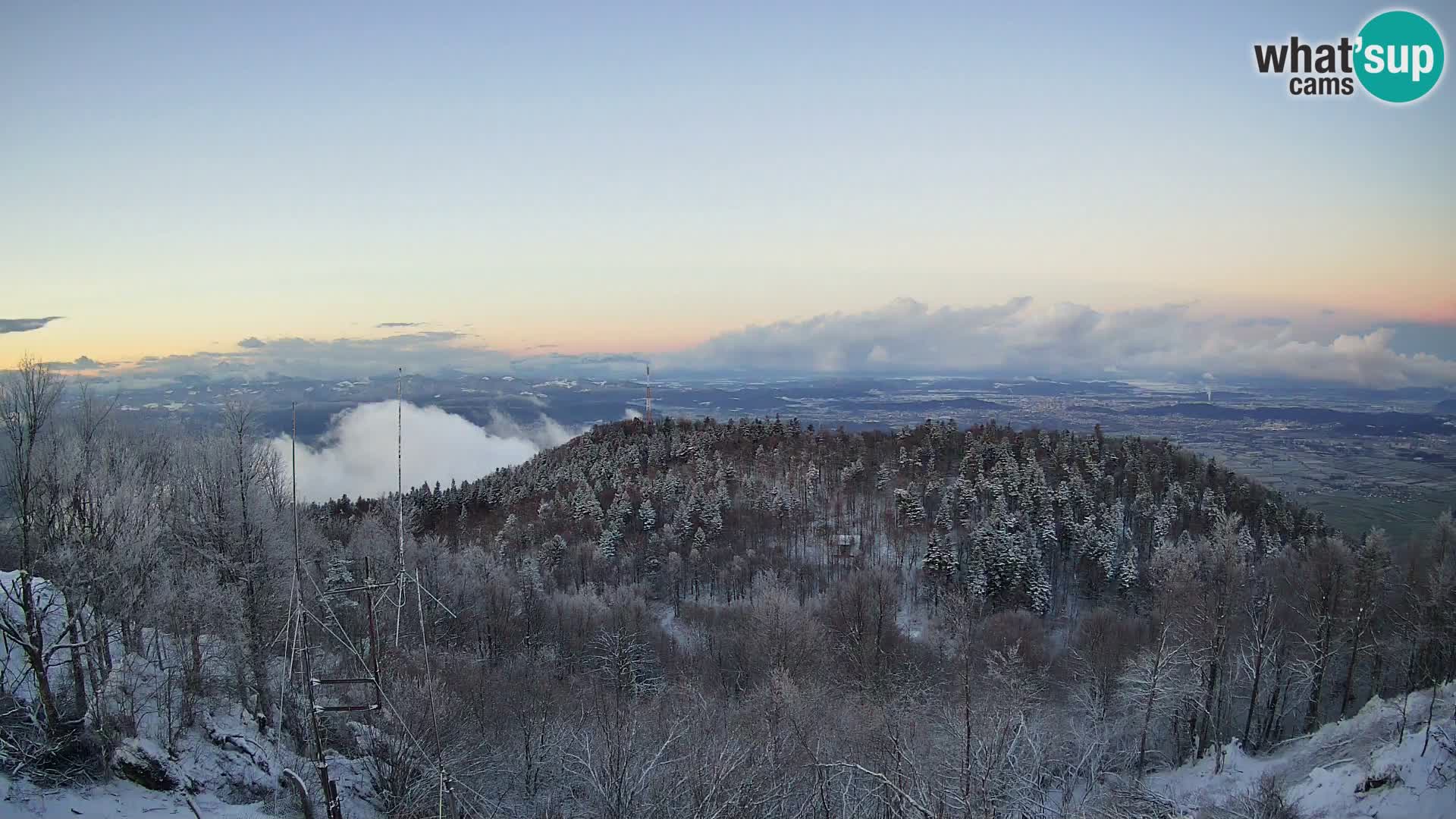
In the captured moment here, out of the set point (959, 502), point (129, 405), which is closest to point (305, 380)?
point (129, 405)

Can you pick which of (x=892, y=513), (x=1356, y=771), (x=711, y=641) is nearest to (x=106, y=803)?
(x=711, y=641)

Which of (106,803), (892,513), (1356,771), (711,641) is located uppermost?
(106,803)

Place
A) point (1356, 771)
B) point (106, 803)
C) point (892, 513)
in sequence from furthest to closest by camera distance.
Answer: point (892, 513)
point (1356, 771)
point (106, 803)

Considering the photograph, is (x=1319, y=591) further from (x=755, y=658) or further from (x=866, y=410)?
(x=866, y=410)

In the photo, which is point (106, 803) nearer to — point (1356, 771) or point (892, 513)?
point (1356, 771)

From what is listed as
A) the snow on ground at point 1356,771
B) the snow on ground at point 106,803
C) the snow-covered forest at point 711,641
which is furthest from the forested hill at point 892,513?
the snow on ground at point 106,803

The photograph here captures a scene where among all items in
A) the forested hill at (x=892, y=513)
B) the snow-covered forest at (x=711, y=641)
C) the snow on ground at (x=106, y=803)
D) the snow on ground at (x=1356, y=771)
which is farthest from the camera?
the forested hill at (x=892, y=513)

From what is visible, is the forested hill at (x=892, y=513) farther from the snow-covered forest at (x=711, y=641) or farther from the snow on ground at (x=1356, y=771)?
the snow on ground at (x=1356, y=771)
